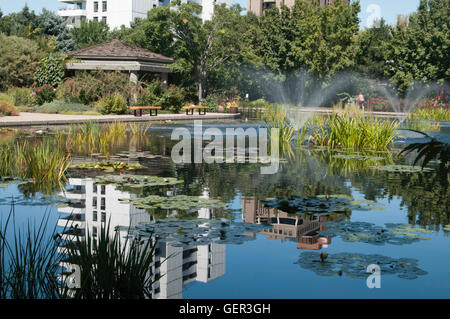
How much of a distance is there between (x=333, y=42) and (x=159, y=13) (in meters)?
17.5

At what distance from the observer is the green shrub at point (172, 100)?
3862cm

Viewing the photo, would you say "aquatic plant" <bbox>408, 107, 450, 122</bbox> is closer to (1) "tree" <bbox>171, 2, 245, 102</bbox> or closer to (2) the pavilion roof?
(1) "tree" <bbox>171, 2, 245, 102</bbox>

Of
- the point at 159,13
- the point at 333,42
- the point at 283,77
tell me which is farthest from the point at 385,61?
the point at 159,13

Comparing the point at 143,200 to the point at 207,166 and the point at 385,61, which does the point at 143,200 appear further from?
the point at 385,61

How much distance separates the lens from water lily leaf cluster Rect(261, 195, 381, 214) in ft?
30.3

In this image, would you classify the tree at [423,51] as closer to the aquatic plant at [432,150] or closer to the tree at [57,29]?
the tree at [57,29]

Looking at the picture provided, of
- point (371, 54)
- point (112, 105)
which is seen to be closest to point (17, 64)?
point (112, 105)

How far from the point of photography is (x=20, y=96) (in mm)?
37531

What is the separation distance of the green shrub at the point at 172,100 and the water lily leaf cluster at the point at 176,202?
28993mm

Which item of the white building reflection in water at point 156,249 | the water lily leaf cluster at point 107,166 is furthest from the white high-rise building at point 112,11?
the white building reflection in water at point 156,249

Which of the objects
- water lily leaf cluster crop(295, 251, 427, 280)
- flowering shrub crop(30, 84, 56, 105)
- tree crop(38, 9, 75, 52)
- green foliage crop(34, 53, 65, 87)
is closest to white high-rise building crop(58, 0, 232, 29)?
tree crop(38, 9, 75, 52)

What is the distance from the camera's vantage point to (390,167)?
14438mm

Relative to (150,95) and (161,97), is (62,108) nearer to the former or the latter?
(150,95)
